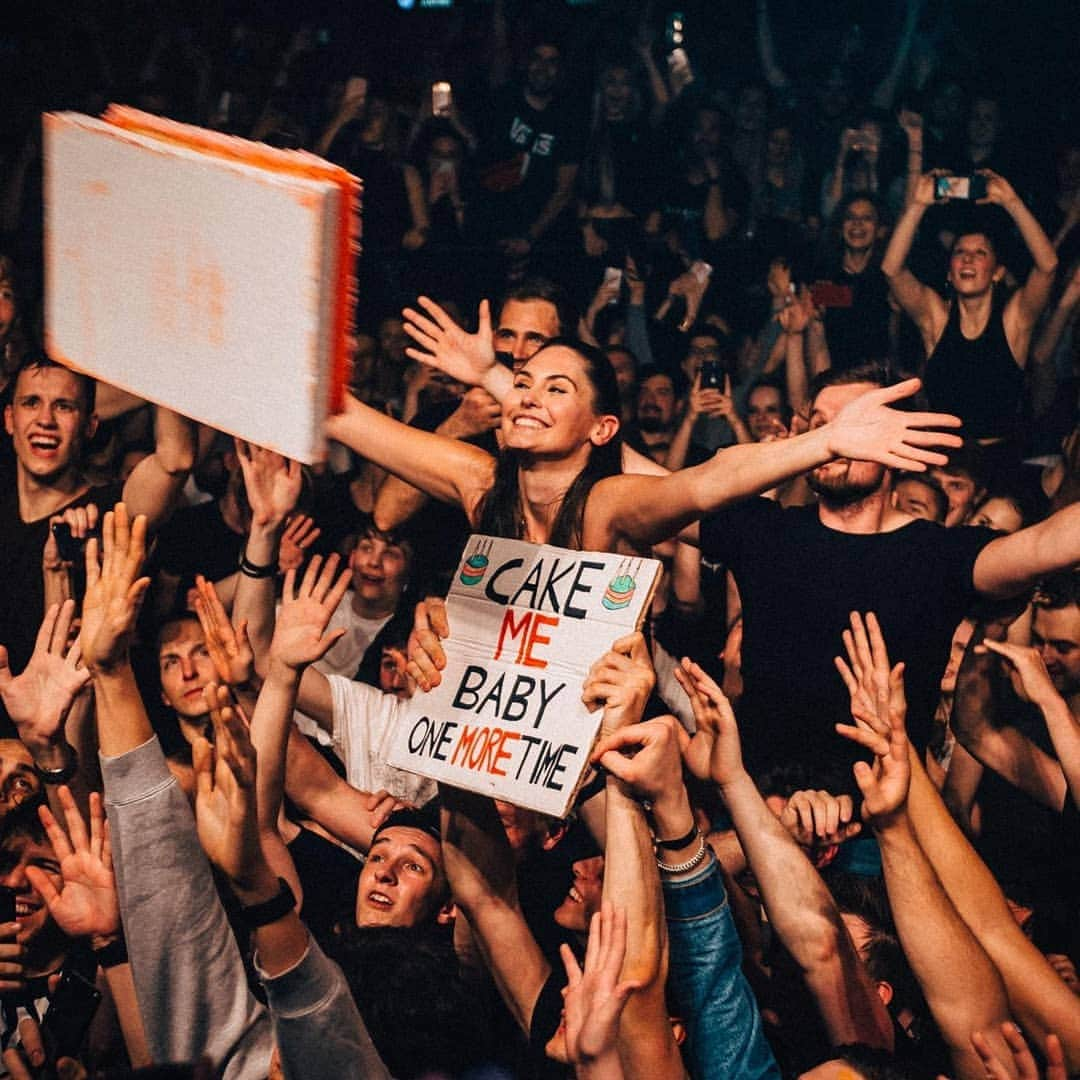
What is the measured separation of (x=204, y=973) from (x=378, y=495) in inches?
81.1

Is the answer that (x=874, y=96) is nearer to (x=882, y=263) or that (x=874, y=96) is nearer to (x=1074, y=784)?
(x=882, y=263)

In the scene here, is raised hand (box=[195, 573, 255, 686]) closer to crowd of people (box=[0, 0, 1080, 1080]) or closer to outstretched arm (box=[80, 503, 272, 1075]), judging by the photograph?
Answer: crowd of people (box=[0, 0, 1080, 1080])

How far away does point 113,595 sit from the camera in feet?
8.45

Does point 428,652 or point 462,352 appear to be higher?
point 462,352

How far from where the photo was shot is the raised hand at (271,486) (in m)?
3.57

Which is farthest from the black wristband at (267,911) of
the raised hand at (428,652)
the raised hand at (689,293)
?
the raised hand at (689,293)

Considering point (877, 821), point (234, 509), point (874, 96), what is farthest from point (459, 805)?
point (874, 96)

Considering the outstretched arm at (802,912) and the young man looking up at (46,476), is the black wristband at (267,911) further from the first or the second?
the young man looking up at (46,476)

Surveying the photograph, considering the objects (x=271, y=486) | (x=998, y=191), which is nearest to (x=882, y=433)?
(x=271, y=486)

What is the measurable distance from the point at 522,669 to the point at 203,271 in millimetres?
1012

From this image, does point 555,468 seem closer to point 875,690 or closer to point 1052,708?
point 875,690

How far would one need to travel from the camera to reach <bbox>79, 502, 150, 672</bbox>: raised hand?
2518mm

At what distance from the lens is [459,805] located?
9.98ft

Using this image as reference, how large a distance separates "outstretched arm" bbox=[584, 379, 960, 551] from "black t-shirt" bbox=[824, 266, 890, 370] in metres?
2.07
